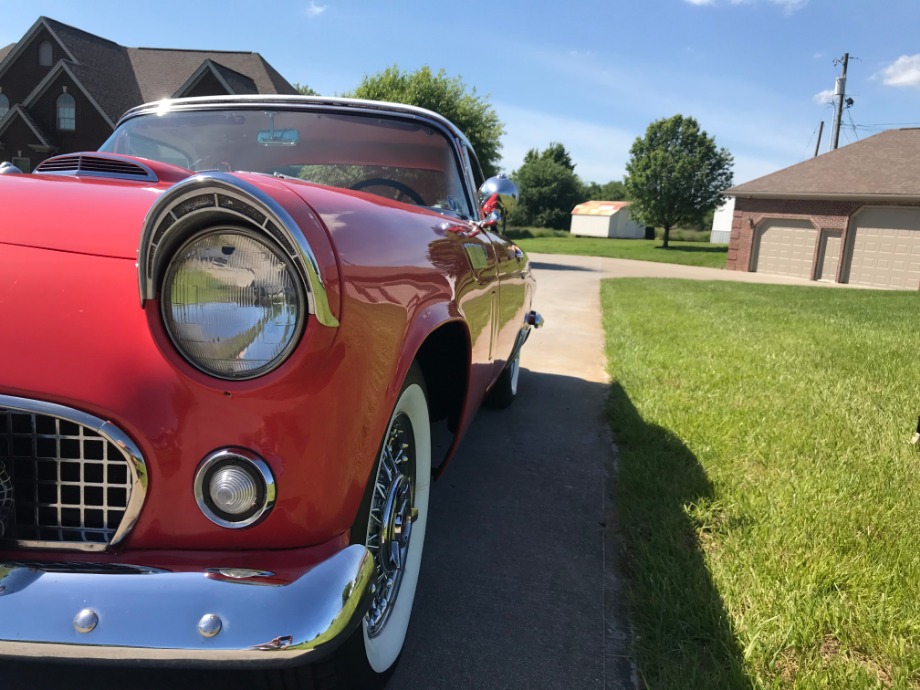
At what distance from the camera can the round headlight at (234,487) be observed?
1.26 m

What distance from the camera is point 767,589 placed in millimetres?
2219

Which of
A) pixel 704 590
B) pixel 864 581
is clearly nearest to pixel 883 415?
pixel 864 581

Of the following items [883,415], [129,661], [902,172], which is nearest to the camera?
[129,661]

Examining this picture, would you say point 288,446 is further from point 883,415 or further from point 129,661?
point 883,415

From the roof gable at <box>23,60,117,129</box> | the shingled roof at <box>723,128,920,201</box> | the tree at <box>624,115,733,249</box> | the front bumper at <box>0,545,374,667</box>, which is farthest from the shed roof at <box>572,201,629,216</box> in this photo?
the front bumper at <box>0,545,374,667</box>

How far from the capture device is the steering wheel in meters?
2.71

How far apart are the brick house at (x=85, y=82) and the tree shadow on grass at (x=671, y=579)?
1926 cm

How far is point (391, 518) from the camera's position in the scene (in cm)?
178

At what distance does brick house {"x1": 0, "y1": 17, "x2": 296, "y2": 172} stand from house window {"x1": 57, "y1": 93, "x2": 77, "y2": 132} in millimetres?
27

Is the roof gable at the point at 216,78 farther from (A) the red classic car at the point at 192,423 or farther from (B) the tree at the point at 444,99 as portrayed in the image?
(A) the red classic car at the point at 192,423

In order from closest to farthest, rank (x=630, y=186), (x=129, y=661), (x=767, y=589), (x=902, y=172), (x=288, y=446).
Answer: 1. (x=129, y=661)
2. (x=288, y=446)
3. (x=767, y=589)
4. (x=902, y=172)
5. (x=630, y=186)

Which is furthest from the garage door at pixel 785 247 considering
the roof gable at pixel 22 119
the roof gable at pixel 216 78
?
the roof gable at pixel 22 119

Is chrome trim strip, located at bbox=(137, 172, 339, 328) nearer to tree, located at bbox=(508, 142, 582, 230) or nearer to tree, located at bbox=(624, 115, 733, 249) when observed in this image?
tree, located at bbox=(624, 115, 733, 249)

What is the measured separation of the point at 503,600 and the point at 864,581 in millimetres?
1260
